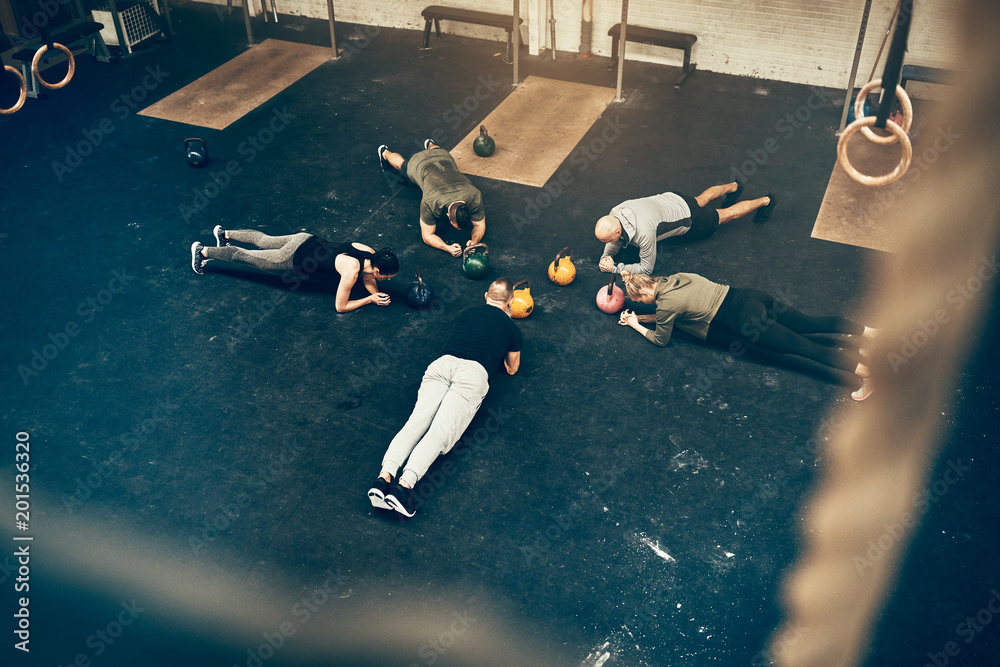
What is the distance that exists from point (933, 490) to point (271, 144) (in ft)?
24.2

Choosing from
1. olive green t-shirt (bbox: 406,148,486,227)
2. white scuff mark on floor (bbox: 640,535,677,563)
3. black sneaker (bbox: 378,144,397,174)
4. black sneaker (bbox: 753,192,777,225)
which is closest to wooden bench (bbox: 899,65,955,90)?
black sneaker (bbox: 753,192,777,225)

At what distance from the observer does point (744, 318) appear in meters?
5.89

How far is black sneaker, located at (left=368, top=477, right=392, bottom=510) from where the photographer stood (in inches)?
199

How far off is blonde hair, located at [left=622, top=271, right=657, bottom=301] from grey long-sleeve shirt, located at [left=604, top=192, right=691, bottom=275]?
47 centimetres

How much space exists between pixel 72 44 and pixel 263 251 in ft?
19.6

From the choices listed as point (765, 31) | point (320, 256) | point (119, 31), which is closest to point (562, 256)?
point (320, 256)

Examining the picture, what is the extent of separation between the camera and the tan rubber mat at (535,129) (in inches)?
332

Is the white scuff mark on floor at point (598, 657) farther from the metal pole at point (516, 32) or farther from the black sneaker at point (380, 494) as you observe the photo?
the metal pole at point (516, 32)

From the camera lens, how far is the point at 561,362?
6168 millimetres

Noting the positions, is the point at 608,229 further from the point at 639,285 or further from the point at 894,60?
the point at 894,60

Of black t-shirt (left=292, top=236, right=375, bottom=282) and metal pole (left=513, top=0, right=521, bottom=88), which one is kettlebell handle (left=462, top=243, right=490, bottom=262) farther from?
metal pole (left=513, top=0, right=521, bottom=88)

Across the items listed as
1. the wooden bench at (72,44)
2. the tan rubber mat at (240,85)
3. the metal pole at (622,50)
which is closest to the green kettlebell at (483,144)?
the metal pole at (622,50)

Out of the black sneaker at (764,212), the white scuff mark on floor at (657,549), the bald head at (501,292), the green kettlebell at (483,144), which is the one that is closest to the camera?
the white scuff mark on floor at (657,549)

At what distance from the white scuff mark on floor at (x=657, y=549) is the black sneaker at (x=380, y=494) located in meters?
1.65
